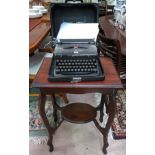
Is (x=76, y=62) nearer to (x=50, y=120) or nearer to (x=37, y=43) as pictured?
(x=37, y=43)

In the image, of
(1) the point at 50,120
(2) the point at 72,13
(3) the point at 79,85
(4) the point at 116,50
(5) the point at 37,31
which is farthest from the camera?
(5) the point at 37,31

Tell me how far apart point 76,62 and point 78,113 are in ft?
2.11

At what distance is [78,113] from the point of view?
1.81m

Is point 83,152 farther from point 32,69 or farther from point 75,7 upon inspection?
point 75,7

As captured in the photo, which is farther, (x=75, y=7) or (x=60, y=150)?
(x=60, y=150)

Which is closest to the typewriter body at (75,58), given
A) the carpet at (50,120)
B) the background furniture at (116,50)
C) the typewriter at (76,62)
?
the typewriter at (76,62)

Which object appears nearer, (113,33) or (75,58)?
(75,58)

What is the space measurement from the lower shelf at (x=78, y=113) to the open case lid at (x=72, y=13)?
677 mm

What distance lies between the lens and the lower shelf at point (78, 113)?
1717 millimetres

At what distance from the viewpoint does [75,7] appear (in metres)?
1.57

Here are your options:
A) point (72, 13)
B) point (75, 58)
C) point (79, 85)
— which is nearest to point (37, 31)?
point (72, 13)

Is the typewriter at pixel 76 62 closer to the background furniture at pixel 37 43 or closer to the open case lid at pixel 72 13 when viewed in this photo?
the open case lid at pixel 72 13
